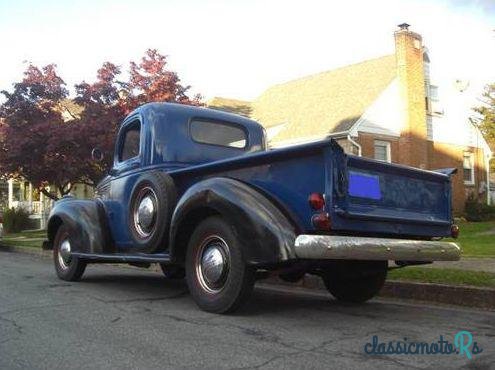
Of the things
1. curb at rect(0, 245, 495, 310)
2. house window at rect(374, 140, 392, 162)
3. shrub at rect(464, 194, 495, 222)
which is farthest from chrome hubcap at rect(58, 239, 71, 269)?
shrub at rect(464, 194, 495, 222)

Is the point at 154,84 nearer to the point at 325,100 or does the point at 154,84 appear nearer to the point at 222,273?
the point at 325,100


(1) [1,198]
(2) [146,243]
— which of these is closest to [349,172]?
(2) [146,243]

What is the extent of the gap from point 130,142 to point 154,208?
168 centimetres

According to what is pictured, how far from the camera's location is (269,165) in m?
5.71

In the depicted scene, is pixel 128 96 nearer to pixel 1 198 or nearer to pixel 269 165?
pixel 269 165

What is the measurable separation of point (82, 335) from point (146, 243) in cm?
180

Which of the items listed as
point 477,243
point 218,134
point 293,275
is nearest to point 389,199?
point 293,275

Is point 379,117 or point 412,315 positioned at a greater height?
point 379,117

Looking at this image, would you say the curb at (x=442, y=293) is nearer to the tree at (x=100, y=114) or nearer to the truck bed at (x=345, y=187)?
the truck bed at (x=345, y=187)

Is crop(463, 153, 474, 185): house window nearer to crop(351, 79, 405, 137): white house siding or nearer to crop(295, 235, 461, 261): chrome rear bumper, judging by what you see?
crop(351, 79, 405, 137): white house siding

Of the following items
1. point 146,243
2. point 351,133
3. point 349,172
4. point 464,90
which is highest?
point 464,90

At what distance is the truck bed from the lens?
5324mm

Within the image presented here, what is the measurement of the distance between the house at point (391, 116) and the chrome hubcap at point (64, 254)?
12.5m

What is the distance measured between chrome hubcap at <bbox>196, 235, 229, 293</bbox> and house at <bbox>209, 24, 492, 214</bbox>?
47.5 ft
